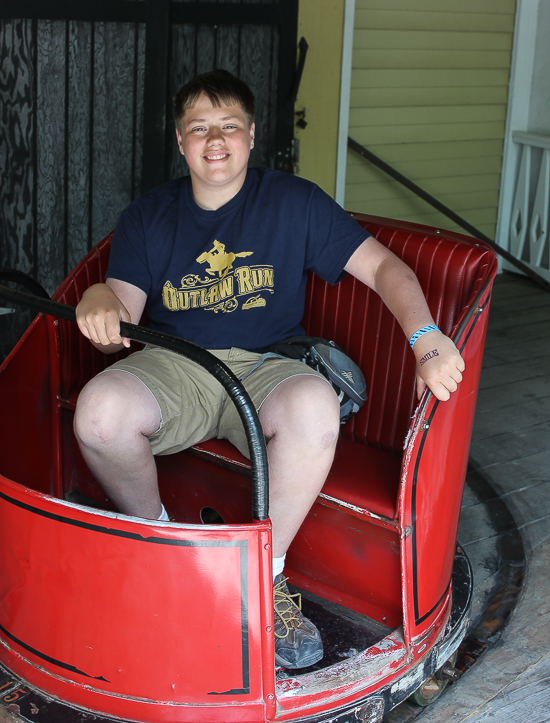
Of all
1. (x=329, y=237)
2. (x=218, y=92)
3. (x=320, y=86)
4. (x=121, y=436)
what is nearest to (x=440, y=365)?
(x=329, y=237)

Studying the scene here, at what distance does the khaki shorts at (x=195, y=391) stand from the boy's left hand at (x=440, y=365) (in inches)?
11.9

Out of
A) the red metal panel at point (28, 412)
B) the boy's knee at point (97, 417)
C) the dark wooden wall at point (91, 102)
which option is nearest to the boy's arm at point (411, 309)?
the boy's knee at point (97, 417)

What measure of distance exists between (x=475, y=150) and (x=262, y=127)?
2149 millimetres

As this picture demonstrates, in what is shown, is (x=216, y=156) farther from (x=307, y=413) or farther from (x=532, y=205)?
(x=532, y=205)

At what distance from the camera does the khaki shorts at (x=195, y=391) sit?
1.83m

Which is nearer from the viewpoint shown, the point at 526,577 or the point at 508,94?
the point at 526,577

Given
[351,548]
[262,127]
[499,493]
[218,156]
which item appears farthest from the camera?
[262,127]

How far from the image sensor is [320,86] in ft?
12.6

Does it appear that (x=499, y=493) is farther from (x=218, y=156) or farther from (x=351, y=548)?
(x=218, y=156)

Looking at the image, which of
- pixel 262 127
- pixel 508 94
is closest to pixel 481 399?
pixel 262 127

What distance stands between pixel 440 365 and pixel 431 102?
3732mm

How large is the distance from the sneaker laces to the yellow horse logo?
78cm

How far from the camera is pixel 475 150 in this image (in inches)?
205

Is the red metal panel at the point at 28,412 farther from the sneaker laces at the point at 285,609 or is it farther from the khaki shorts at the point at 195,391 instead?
the sneaker laces at the point at 285,609
